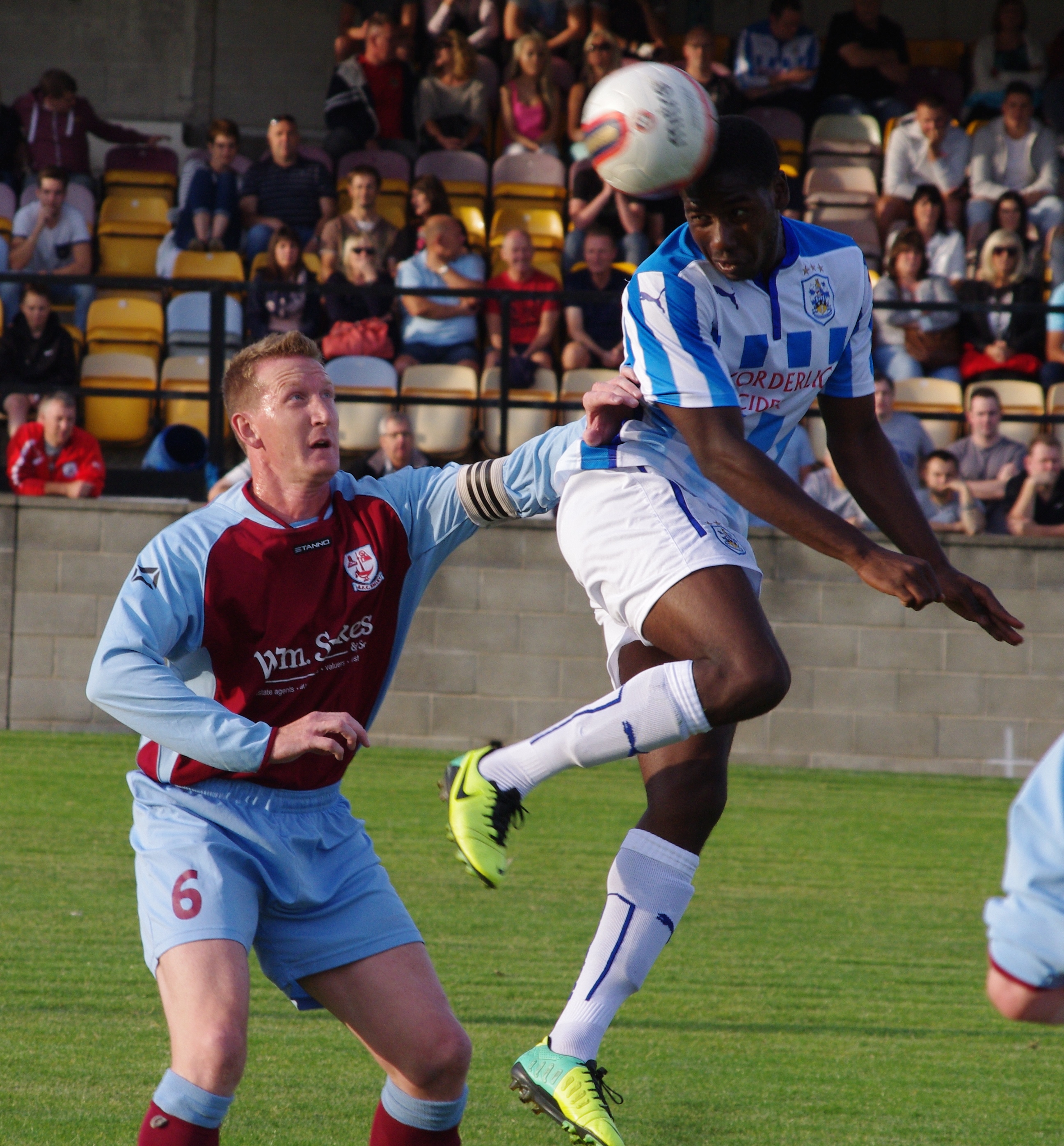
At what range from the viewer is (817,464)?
9727mm

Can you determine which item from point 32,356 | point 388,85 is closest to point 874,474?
point 32,356

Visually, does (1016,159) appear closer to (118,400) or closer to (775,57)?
(775,57)

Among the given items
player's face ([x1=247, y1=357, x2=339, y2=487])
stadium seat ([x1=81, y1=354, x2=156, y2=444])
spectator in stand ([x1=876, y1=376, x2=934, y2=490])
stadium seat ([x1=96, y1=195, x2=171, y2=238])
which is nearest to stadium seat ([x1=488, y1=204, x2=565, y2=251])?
stadium seat ([x1=96, y1=195, x2=171, y2=238])

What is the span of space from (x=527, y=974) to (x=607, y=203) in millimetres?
7270

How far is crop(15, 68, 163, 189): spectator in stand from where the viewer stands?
12695 millimetres

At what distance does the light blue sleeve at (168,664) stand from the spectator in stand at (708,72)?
9.49 metres

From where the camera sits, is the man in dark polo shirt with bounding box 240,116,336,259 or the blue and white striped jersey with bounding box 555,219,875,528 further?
the man in dark polo shirt with bounding box 240,116,336,259

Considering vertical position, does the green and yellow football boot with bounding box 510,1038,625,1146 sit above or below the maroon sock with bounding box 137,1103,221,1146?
below

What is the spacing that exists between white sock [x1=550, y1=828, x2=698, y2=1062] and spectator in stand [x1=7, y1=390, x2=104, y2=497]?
6941mm

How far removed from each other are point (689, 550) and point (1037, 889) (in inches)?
63.8

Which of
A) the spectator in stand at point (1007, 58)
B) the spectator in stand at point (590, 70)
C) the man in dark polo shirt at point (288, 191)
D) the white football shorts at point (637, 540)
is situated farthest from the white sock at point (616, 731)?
the spectator in stand at point (1007, 58)

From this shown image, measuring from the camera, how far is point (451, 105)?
41.5 ft

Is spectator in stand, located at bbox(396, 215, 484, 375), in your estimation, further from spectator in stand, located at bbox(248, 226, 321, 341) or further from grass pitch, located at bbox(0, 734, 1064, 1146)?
grass pitch, located at bbox(0, 734, 1064, 1146)

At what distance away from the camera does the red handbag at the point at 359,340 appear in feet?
33.9
